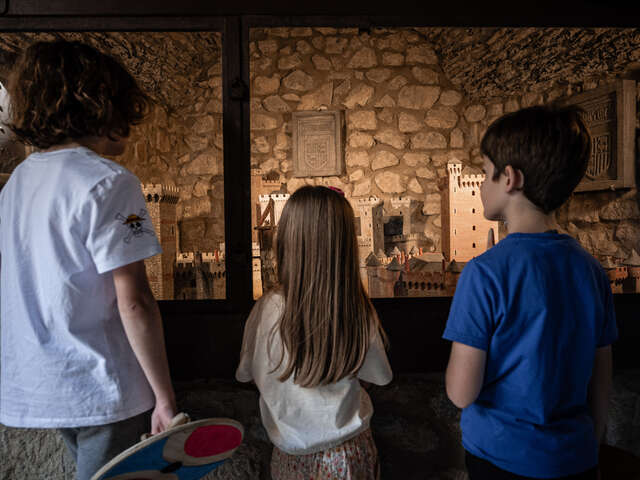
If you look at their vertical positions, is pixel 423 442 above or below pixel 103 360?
below

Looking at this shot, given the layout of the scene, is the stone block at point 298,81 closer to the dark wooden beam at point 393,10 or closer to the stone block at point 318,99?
the stone block at point 318,99

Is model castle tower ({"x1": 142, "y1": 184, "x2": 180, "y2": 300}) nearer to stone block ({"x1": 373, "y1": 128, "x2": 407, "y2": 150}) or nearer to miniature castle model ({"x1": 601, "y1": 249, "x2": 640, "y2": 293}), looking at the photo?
stone block ({"x1": 373, "y1": 128, "x2": 407, "y2": 150})

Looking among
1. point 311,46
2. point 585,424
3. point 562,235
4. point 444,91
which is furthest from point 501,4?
point 585,424

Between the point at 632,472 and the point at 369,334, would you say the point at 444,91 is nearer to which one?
the point at 369,334

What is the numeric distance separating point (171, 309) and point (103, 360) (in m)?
0.91

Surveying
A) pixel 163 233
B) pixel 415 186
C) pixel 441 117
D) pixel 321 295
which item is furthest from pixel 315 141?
pixel 321 295

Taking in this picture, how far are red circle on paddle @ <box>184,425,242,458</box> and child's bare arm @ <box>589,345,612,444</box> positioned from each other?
1.04 m

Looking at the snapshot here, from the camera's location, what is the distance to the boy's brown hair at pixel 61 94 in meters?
1.11

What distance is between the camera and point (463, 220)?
7.49ft

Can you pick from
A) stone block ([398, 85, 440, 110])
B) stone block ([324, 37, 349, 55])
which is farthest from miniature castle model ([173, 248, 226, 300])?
stone block ([398, 85, 440, 110])

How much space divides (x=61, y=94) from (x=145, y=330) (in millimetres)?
662

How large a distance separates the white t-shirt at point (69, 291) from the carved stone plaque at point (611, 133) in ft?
7.84

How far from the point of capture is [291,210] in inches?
54.9

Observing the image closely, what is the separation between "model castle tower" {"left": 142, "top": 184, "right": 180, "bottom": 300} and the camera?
2020 millimetres
